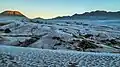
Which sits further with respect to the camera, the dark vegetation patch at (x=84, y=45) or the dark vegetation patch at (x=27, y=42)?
the dark vegetation patch at (x=27, y=42)

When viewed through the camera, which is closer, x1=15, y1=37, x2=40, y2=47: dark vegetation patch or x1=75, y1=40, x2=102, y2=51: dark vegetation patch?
x1=75, y1=40, x2=102, y2=51: dark vegetation patch

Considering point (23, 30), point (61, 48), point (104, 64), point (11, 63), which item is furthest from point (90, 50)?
point (23, 30)

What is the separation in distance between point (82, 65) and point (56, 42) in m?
30.7

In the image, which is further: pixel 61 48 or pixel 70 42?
pixel 70 42

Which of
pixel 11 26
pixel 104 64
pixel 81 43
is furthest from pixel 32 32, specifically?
pixel 104 64

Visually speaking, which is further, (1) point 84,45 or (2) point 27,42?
(2) point 27,42

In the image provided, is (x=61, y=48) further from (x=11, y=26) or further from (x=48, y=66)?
(x=11, y=26)

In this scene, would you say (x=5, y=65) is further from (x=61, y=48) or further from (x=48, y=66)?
(x=61, y=48)

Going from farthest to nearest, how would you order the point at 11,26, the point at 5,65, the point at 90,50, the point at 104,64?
the point at 11,26
the point at 90,50
the point at 104,64
the point at 5,65

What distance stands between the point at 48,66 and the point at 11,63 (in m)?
4.08

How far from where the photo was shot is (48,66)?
38750mm

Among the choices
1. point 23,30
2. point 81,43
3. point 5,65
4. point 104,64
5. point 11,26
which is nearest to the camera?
point 5,65

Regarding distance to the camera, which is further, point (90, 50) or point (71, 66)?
point (90, 50)

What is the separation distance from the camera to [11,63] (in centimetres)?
3959
